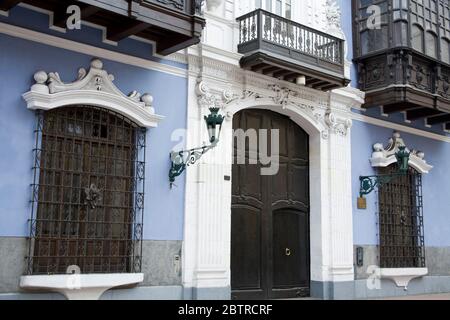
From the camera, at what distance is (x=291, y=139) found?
13273 mm

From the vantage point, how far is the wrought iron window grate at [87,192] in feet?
29.5

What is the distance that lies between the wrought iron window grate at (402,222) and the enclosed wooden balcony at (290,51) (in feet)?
11.1

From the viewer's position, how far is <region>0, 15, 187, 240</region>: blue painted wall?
866 cm

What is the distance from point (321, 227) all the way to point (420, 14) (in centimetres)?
607

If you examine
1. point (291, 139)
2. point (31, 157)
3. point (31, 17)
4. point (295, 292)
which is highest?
point (31, 17)

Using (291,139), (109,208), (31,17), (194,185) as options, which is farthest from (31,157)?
(291,139)

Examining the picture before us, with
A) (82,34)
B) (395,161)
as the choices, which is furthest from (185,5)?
(395,161)

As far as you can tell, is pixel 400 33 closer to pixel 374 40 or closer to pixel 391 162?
pixel 374 40

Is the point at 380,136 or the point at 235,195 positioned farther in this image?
the point at 380,136

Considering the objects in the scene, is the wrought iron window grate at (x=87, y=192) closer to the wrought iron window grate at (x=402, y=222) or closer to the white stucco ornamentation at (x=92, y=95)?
the white stucco ornamentation at (x=92, y=95)

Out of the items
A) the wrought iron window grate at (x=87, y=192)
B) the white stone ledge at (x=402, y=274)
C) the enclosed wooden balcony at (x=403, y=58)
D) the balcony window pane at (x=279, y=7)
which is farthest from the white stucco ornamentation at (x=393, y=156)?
the wrought iron window grate at (x=87, y=192)

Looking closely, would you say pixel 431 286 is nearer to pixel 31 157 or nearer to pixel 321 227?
pixel 321 227

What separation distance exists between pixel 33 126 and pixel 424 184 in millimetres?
10689

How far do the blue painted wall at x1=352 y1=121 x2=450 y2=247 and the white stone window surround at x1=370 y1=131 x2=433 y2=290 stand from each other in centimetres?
15
